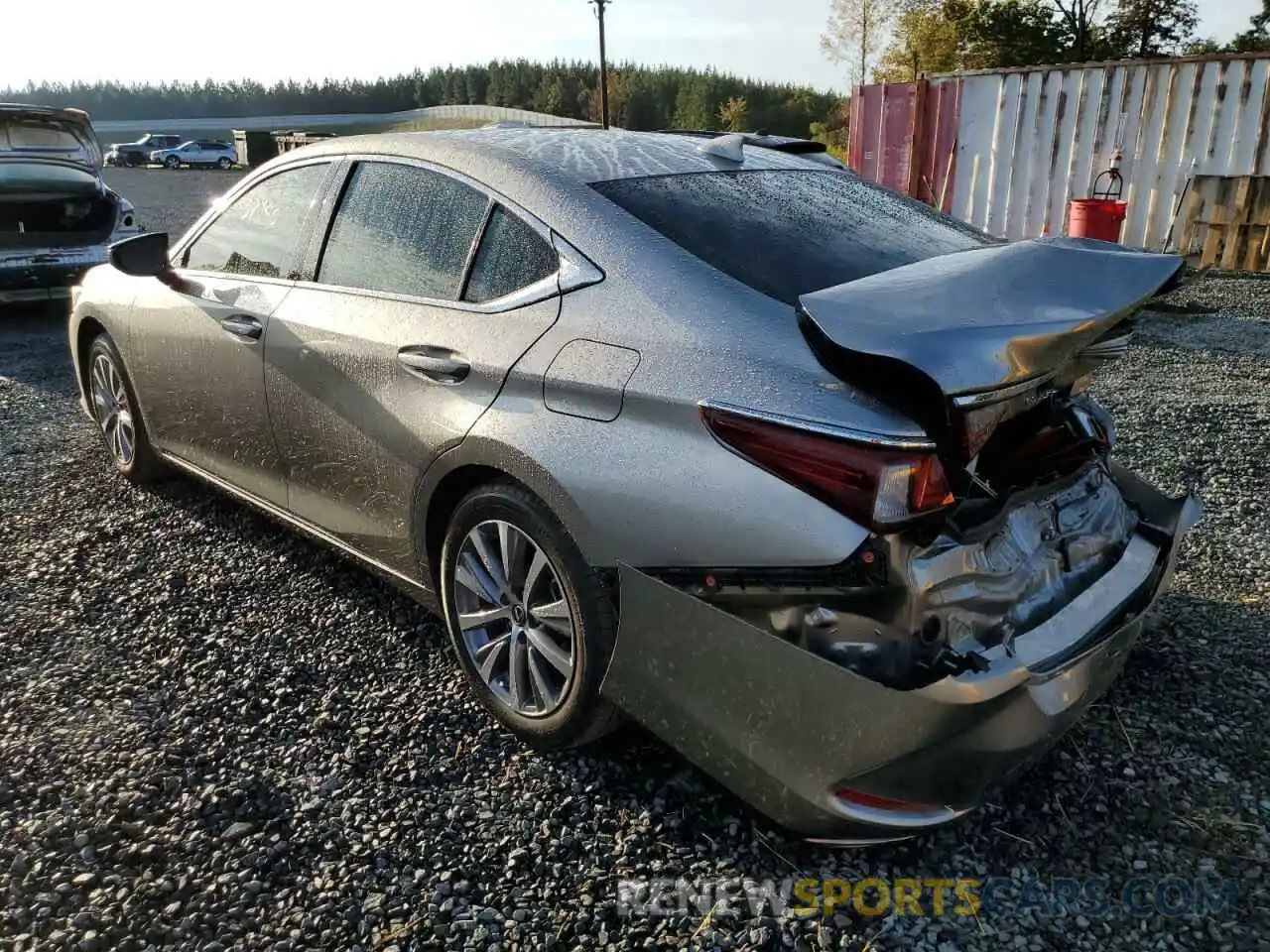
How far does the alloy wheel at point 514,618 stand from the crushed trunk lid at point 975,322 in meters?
0.97

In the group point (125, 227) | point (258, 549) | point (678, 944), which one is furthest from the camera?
point (125, 227)

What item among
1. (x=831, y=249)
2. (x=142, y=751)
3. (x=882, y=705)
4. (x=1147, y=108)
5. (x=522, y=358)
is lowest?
(x=142, y=751)

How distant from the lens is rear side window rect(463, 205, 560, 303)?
250cm

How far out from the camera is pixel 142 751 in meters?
2.65

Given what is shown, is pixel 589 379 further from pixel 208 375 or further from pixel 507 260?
pixel 208 375

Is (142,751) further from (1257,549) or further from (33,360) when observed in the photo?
(33,360)

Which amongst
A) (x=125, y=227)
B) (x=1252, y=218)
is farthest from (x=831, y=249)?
(x=1252, y=218)

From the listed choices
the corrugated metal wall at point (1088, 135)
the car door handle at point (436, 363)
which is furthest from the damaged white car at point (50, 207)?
the corrugated metal wall at point (1088, 135)

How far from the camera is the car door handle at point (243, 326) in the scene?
131 inches

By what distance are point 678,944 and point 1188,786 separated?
56.7 inches

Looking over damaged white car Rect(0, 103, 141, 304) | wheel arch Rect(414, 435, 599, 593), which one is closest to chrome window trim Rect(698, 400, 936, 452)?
wheel arch Rect(414, 435, 599, 593)

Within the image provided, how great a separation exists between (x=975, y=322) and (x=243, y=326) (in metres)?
2.58

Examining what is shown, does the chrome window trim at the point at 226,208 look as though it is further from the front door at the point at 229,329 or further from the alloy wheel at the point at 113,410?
the alloy wheel at the point at 113,410

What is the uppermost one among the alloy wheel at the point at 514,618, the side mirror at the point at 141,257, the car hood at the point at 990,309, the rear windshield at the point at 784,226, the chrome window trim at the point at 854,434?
the rear windshield at the point at 784,226
